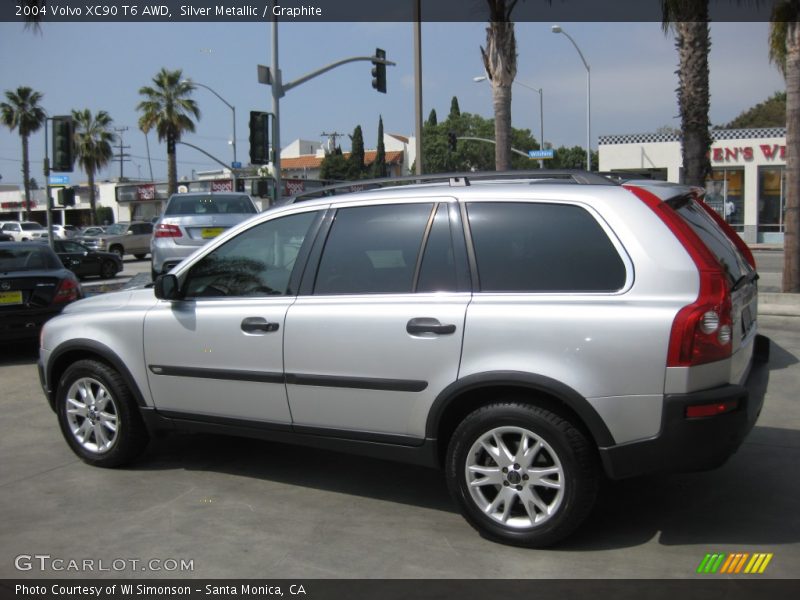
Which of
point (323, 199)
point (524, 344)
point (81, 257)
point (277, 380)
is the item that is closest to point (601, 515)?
point (524, 344)

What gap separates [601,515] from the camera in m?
4.46

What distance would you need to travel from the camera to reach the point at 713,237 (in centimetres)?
427

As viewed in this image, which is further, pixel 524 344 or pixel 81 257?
pixel 81 257

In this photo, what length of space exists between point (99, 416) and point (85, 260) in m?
19.7

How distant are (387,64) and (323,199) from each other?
17685 millimetres

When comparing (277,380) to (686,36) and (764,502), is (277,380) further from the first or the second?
(686,36)

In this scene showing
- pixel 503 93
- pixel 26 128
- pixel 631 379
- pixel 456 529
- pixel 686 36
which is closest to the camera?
pixel 631 379

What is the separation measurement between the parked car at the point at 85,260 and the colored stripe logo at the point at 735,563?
2217 centimetres

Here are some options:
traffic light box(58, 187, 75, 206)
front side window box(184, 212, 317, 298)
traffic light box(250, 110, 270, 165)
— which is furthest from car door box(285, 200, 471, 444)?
traffic light box(58, 187, 75, 206)

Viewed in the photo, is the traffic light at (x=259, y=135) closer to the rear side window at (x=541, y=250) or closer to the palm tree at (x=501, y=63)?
the palm tree at (x=501, y=63)

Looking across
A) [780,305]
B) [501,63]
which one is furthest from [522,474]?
[501,63]

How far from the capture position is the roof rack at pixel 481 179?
14.0ft

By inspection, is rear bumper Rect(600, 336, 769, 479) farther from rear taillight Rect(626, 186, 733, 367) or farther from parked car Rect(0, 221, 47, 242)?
parked car Rect(0, 221, 47, 242)

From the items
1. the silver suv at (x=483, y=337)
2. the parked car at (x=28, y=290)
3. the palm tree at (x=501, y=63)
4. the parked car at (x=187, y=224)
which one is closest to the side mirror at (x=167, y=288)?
the silver suv at (x=483, y=337)
